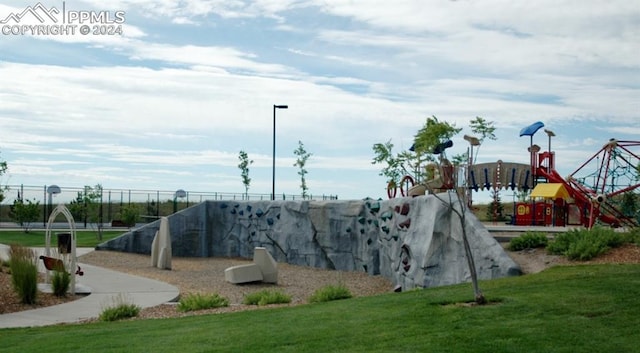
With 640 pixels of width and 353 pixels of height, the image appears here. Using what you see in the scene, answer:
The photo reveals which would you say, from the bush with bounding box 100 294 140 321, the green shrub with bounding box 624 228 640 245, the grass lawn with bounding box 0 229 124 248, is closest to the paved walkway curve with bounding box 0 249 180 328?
the bush with bounding box 100 294 140 321

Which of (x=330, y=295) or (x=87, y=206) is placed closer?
(x=330, y=295)

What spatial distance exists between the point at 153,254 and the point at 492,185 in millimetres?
17518

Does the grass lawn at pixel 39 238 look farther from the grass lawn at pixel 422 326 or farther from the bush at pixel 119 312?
the grass lawn at pixel 422 326

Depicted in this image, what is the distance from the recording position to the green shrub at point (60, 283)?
1777cm

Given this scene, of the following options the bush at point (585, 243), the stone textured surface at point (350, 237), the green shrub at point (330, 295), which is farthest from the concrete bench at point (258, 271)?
the bush at point (585, 243)

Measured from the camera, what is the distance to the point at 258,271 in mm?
22047

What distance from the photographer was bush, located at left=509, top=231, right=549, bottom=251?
16938 mm

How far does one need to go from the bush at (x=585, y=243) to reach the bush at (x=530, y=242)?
19.9 inches

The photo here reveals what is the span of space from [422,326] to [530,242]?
784cm

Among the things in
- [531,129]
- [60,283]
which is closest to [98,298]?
[60,283]

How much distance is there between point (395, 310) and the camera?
11.2 meters

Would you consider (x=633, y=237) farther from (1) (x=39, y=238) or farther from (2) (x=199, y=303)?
(1) (x=39, y=238)

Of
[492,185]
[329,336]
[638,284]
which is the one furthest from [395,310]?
[492,185]

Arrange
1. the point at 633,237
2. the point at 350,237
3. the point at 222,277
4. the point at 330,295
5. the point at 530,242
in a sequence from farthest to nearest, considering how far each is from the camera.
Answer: the point at 350,237, the point at 222,277, the point at 530,242, the point at 633,237, the point at 330,295
